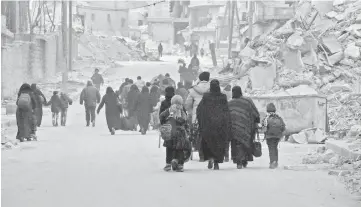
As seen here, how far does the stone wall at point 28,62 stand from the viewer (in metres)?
33.1

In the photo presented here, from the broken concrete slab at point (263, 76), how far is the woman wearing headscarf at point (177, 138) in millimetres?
15986

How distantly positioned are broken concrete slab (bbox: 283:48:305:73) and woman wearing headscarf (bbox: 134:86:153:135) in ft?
30.8

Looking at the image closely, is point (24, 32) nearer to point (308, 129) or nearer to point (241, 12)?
point (308, 129)

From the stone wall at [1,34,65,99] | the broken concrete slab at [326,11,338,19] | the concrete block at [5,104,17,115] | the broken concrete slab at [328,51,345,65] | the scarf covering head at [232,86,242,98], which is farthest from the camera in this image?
the broken concrete slab at [326,11,338,19]

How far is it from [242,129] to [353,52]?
1869cm

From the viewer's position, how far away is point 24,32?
134ft

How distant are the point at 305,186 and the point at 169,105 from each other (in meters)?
3.26

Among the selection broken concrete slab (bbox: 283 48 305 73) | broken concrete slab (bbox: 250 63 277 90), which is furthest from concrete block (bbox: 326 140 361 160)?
broken concrete slab (bbox: 283 48 305 73)

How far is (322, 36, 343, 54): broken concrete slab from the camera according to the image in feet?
103

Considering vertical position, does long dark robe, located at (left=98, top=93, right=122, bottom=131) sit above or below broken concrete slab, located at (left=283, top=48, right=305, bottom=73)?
below

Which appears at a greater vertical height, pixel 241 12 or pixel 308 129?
pixel 241 12

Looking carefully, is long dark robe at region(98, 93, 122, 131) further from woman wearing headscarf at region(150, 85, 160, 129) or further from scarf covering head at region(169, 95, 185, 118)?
scarf covering head at region(169, 95, 185, 118)

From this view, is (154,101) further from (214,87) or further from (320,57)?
(320,57)

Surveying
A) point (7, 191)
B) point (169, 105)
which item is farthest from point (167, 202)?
point (169, 105)
